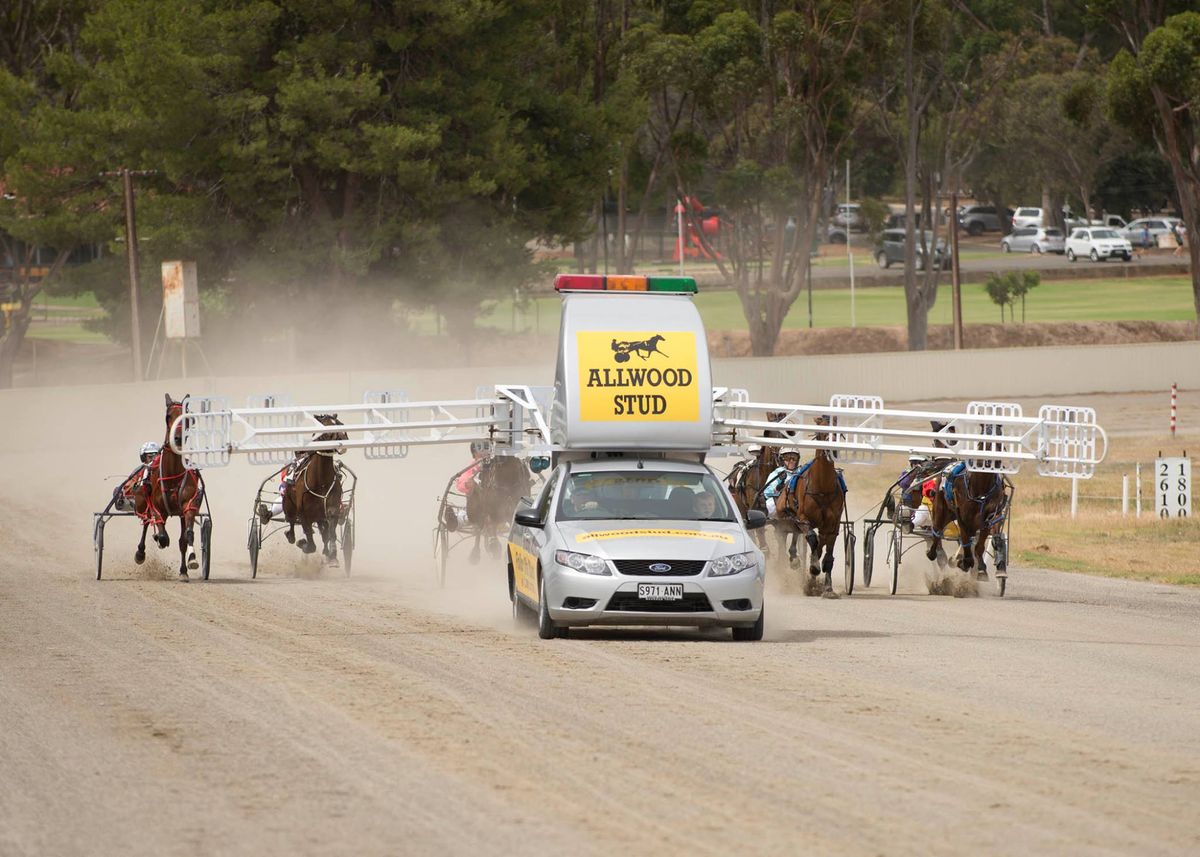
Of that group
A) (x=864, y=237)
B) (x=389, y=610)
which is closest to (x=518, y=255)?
(x=389, y=610)

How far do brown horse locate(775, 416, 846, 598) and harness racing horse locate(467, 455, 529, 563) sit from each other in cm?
313

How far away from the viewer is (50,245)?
63.2m

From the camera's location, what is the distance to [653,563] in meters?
15.9

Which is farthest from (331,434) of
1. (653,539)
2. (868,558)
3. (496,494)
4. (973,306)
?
(973,306)

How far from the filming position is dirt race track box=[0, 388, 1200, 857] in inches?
369

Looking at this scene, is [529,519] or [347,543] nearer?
[529,519]

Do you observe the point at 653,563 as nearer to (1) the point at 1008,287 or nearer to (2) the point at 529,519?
(2) the point at 529,519

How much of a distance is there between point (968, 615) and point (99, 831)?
1199 cm

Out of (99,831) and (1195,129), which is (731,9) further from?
(99,831)

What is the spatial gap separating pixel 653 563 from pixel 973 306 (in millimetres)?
78504

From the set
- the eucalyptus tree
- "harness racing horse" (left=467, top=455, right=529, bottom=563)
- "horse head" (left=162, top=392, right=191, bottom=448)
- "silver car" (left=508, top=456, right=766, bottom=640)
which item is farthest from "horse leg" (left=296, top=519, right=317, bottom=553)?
the eucalyptus tree

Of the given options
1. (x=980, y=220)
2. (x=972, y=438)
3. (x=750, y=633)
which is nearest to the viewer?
(x=750, y=633)

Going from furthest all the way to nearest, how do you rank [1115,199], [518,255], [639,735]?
[1115,199], [518,255], [639,735]

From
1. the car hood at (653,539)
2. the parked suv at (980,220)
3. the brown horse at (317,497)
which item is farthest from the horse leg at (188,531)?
the parked suv at (980,220)
